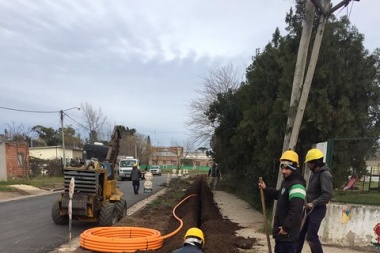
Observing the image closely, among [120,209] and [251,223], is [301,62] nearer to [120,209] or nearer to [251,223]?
[251,223]

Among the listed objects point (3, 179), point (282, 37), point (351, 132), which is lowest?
point (3, 179)

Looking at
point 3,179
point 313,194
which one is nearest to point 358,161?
point 313,194

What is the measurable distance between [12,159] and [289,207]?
34.7 meters

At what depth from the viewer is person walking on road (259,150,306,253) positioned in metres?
4.96

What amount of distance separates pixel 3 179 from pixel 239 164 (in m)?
20.0

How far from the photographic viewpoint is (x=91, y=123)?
2734 inches

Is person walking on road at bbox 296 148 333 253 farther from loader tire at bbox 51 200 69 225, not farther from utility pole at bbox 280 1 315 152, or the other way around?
loader tire at bbox 51 200 69 225

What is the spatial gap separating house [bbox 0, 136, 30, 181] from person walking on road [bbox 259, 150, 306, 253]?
31230 mm

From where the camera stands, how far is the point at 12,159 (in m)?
35.3

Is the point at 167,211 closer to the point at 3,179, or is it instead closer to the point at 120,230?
the point at 120,230

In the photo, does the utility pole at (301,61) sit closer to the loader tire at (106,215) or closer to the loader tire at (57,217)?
the loader tire at (106,215)

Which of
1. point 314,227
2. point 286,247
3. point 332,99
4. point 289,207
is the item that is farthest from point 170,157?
point 289,207

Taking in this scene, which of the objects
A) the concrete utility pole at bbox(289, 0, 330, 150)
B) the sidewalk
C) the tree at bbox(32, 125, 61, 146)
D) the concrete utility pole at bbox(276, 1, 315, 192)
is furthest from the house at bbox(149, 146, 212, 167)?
the concrete utility pole at bbox(289, 0, 330, 150)

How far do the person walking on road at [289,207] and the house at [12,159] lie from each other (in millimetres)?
31230
